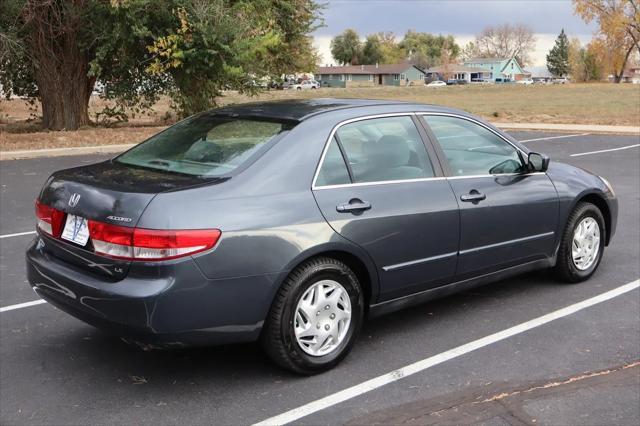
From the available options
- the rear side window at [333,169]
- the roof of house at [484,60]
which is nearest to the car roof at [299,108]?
the rear side window at [333,169]

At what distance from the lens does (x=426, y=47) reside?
17088 centimetres

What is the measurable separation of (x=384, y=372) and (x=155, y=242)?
1594 mm

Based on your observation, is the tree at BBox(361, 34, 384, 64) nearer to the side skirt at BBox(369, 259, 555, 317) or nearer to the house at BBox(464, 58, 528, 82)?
the house at BBox(464, 58, 528, 82)

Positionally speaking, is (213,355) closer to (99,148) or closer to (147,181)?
(147,181)

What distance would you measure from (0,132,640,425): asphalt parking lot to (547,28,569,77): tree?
169m

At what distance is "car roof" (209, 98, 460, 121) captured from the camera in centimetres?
451

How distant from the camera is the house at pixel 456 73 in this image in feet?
498

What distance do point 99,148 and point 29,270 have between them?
12839mm

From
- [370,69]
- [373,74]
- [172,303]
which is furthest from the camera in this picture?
[370,69]

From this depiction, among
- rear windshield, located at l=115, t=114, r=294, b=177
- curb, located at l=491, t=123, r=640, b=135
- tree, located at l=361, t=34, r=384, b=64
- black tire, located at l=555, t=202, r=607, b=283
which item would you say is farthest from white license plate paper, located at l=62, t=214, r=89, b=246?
tree, located at l=361, t=34, r=384, b=64

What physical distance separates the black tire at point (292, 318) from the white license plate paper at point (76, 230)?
110 cm

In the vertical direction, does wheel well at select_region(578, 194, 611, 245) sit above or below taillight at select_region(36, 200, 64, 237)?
below

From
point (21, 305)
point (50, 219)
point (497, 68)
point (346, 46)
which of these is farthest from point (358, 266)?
point (497, 68)

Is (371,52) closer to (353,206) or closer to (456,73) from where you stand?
(456,73)
